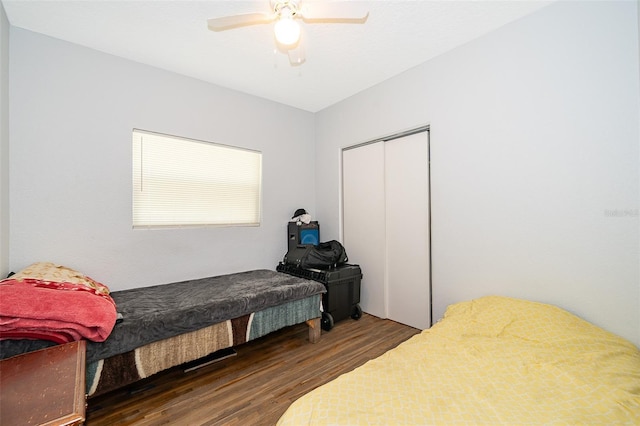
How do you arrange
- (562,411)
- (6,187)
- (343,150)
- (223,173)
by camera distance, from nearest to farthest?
(562,411) → (6,187) → (223,173) → (343,150)

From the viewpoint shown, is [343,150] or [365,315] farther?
[343,150]

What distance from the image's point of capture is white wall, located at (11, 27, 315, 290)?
7.07ft

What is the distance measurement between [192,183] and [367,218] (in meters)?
2.17

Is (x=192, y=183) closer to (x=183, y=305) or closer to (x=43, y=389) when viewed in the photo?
(x=183, y=305)

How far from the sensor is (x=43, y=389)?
3.08 feet

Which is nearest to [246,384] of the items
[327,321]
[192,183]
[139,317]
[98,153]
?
[139,317]

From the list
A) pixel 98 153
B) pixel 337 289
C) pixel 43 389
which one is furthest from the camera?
pixel 337 289

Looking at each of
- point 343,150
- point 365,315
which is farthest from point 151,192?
point 365,315

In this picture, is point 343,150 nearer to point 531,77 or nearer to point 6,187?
point 531,77

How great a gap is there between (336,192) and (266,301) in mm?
1913

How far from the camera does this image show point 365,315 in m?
3.34

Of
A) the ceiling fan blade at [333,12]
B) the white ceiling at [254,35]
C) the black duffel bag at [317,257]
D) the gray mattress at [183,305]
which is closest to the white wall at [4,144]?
the white ceiling at [254,35]

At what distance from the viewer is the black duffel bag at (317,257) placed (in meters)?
3.04

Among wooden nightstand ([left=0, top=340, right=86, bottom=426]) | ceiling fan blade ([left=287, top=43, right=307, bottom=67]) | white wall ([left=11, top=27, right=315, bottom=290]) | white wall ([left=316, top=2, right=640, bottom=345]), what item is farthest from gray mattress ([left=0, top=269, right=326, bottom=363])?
ceiling fan blade ([left=287, top=43, right=307, bottom=67])
